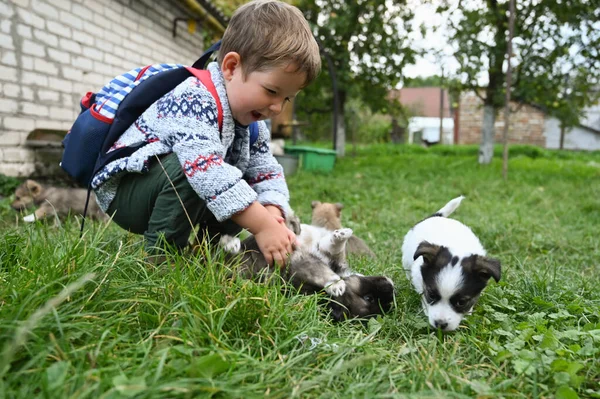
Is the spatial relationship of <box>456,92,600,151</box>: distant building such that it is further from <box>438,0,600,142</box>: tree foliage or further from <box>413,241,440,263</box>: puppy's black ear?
<box>413,241,440,263</box>: puppy's black ear

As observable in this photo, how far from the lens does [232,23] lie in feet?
8.91

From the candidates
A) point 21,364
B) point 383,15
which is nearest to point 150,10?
point 383,15

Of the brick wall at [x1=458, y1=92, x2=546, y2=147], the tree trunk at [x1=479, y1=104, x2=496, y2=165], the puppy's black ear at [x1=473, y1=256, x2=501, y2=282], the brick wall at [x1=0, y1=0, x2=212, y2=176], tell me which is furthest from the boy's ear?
the brick wall at [x1=458, y1=92, x2=546, y2=147]

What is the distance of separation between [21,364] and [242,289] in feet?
2.71

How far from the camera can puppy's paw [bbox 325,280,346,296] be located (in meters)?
2.52

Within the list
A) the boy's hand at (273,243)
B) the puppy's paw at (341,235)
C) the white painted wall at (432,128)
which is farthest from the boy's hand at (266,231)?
the white painted wall at (432,128)

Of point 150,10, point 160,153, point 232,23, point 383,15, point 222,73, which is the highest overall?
point 383,15

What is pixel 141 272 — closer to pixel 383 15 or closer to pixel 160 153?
pixel 160 153

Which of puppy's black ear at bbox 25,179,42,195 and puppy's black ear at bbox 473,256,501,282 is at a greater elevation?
puppy's black ear at bbox 473,256,501,282

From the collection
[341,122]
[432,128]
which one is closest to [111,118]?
[341,122]

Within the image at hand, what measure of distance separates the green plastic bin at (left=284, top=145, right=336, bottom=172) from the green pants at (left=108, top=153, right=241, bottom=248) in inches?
340

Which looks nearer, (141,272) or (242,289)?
(242,289)

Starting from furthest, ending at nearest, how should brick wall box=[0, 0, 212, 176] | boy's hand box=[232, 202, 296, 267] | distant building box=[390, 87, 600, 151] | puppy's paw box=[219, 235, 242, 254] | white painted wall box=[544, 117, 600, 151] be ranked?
white painted wall box=[544, 117, 600, 151] → distant building box=[390, 87, 600, 151] → brick wall box=[0, 0, 212, 176] → puppy's paw box=[219, 235, 242, 254] → boy's hand box=[232, 202, 296, 267]

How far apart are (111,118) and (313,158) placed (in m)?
9.20
